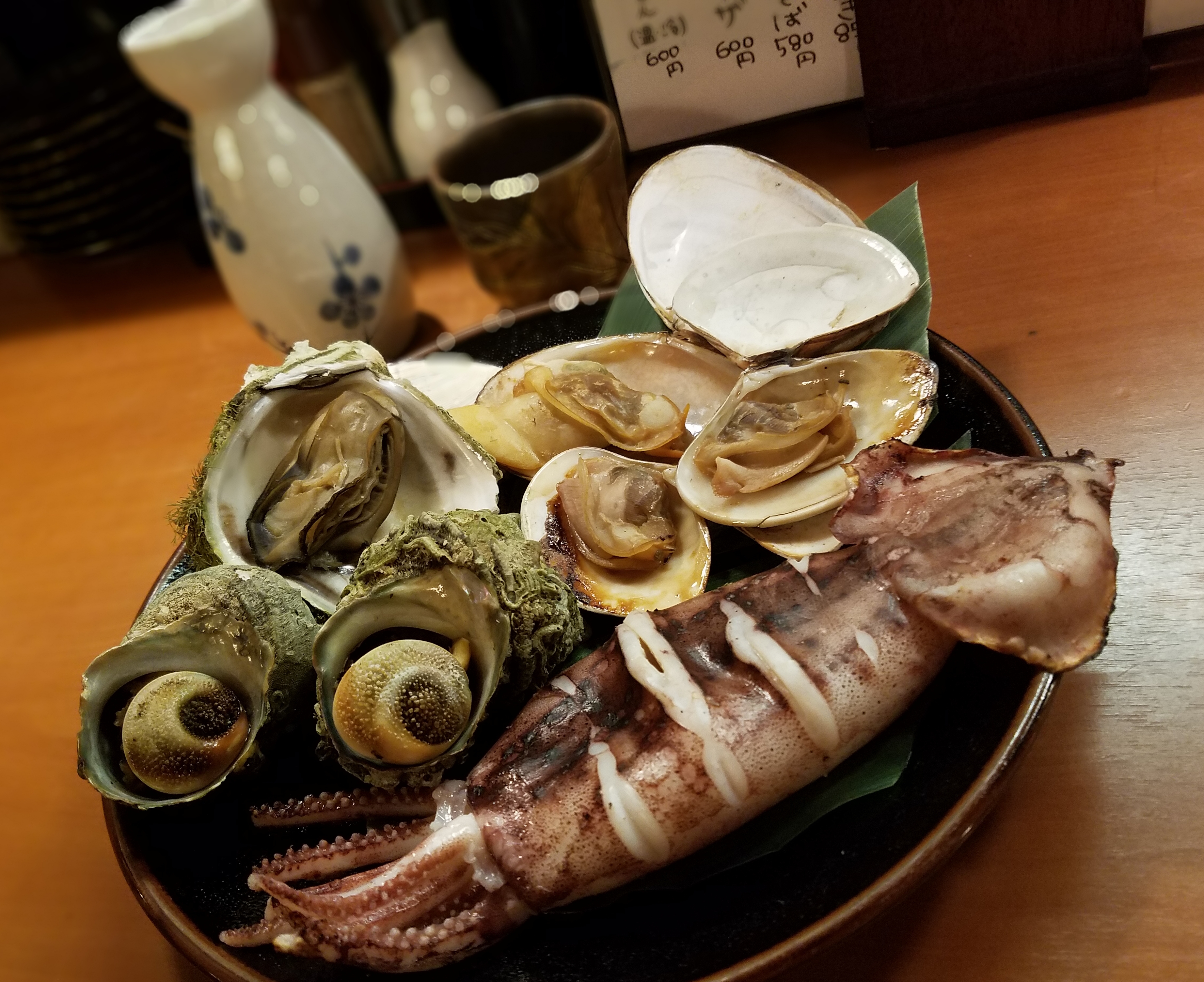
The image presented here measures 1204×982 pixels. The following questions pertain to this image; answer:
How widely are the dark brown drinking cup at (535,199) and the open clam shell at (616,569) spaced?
56cm

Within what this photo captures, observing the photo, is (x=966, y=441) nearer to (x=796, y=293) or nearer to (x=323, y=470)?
(x=796, y=293)

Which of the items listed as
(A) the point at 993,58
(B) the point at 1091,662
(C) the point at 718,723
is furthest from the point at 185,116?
(B) the point at 1091,662

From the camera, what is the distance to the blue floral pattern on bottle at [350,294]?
1.65 meters

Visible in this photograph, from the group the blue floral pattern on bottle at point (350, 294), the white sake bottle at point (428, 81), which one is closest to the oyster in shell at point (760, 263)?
the blue floral pattern on bottle at point (350, 294)

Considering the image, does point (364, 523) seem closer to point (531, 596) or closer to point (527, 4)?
point (531, 596)

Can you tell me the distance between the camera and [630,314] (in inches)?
49.3

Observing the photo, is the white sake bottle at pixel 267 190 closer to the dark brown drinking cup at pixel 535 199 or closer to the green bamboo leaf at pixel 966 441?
the dark brown drinking cup at pixel 535 199

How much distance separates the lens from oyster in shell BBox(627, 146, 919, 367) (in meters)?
1.01

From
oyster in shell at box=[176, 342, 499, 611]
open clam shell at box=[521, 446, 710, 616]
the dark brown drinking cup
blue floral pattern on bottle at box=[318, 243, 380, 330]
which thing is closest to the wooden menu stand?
open clam shell at box=[521, 446, 710, 616]

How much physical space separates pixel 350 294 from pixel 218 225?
24 centimetres

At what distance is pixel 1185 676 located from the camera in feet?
2.57

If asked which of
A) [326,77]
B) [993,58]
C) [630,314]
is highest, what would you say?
[993,58]

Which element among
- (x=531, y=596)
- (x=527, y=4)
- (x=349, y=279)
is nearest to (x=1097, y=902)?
(x=531, y=596)

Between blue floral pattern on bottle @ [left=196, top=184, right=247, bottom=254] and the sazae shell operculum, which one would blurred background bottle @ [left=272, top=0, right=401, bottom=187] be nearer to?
blue floral pattern on bottle @ [left=196, top=184, right=247, bottom=254]
